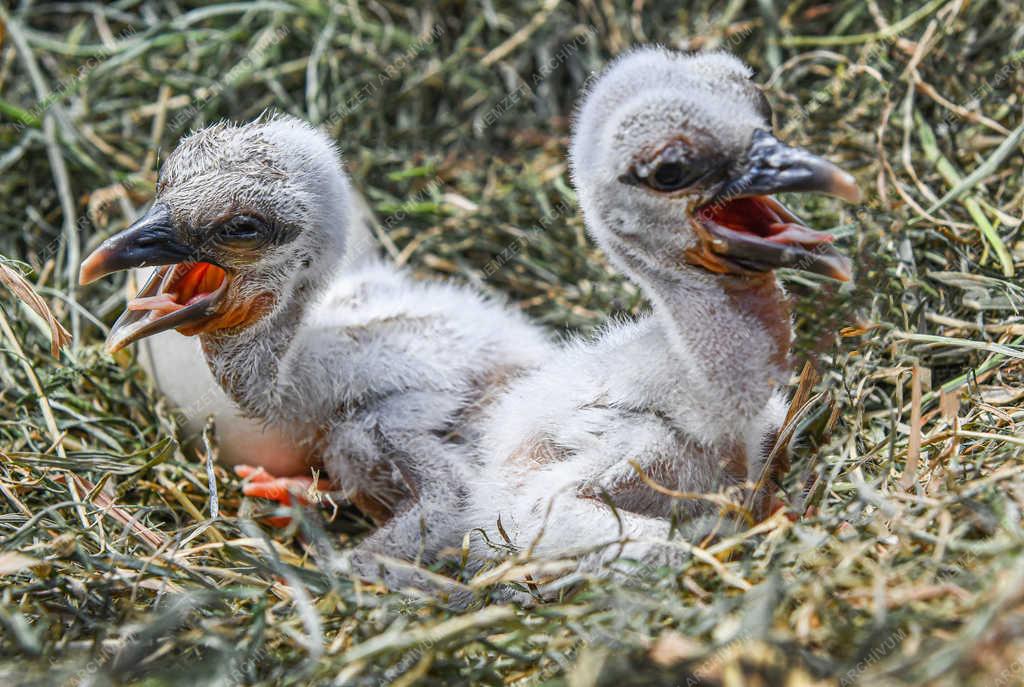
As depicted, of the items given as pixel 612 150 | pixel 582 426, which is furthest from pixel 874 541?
pixel 612 150

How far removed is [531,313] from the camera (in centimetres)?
307

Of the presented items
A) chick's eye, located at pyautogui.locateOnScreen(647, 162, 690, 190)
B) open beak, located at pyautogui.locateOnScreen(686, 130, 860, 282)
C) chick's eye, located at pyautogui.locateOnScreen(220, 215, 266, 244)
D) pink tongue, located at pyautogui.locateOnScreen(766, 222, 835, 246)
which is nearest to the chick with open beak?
chick's eye, located at pyautogui.locateOnScreen(220, 215, 266, 244)

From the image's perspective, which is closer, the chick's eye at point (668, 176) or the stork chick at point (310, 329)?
the chick's eye at point (668, 176)

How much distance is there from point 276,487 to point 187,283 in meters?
0.56

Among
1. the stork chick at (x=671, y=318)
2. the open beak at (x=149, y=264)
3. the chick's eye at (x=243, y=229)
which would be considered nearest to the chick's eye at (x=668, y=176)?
the stork chick at (x=671, y=318)

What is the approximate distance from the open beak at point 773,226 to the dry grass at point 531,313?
323 millimetres

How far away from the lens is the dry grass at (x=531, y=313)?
4.75 feet

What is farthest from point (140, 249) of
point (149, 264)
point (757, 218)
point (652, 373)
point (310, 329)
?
point (757, 218)

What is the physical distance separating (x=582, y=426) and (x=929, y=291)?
1.08 m

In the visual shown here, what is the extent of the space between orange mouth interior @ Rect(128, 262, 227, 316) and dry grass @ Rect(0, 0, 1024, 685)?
1.20 ft

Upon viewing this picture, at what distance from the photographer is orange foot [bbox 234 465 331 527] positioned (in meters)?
2.39

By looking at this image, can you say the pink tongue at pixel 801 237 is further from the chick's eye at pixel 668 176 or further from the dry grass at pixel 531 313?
the dry grass at pixel 531 313

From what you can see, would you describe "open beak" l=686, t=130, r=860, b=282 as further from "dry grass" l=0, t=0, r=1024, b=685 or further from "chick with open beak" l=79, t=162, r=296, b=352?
"chick with open beak" l=79, t=162, r=296, b=352

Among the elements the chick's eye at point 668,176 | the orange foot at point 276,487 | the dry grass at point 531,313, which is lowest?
the orange foot at point 276,487
